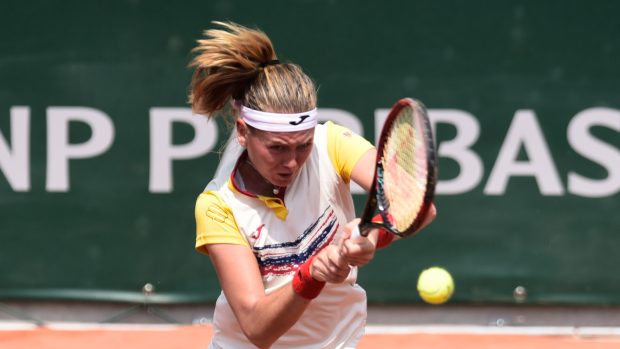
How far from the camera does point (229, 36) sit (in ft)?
9.73

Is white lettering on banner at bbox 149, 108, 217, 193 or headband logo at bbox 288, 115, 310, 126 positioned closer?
headband logo at bbox 288, 115, 310, 126

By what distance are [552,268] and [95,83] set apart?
2428 mm

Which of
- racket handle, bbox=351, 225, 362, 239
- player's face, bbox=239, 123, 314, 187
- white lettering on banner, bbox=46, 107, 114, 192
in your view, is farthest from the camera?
white lettering on banner, bbox=46, 107, 114, 192

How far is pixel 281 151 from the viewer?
2.81 meters

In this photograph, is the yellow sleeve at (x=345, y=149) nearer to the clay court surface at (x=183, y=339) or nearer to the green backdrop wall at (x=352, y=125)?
the green backdrop wall at (x=352, y=125)

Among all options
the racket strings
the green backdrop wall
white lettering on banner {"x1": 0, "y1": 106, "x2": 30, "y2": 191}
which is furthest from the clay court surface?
the racket strings

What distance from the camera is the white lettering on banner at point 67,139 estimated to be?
5508 millimetres

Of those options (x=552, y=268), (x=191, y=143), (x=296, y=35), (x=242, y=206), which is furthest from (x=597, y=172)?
(x=242, y=206)

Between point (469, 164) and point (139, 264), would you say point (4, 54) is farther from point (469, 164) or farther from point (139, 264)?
point (469, 164)

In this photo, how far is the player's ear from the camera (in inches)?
115

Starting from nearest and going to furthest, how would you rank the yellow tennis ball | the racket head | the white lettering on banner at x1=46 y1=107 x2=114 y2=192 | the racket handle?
the racket head < the racket handle < the yellow tennis ball < the white lettering on banner at x1=46 y1=107 x2=114 y2=192

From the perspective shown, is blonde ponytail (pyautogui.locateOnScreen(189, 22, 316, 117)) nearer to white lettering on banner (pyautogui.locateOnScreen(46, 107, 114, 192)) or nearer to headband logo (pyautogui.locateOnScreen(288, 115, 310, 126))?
headband logo (pyautogui.locateOnScreen(288, 115, 310, 126))

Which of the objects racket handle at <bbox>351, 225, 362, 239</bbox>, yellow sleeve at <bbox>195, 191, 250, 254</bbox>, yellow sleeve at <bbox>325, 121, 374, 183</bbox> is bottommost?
yellow sleeve at <bbox>195, 191, 250, 254</bbox>

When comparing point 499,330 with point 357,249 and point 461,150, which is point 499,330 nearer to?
point 461,150
